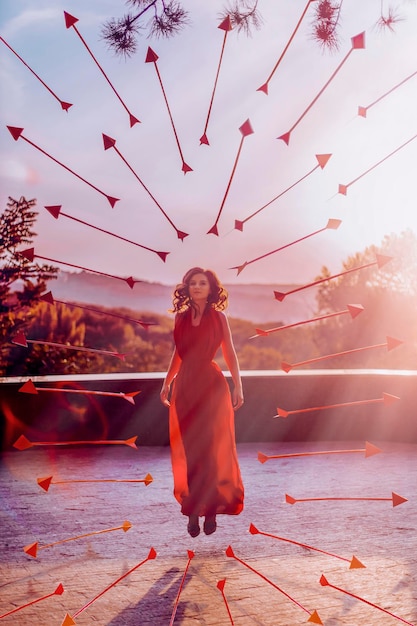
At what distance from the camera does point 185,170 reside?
10.3 feet

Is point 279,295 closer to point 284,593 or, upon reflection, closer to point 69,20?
point 69,20

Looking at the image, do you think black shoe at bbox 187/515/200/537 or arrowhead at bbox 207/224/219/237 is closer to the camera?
arrowhead at bbox 207/224/219/237

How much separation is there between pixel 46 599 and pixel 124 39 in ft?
11.1

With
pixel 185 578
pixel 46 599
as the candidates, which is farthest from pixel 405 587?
pixel 46 599

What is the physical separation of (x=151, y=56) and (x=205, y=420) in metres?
1.98

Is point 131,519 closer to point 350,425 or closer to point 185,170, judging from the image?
point 185,170

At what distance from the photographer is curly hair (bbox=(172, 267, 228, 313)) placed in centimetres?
388

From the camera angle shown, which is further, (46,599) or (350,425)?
(350,425)

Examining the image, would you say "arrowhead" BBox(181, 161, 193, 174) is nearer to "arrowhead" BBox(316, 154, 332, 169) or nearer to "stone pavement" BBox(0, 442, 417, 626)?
"arrowhead" BBox(316, 154, 332, 169)

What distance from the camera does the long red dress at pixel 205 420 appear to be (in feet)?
12.8

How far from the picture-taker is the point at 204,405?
12.9 ft

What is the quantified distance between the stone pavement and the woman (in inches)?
17.0

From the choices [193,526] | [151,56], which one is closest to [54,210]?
[151,56]

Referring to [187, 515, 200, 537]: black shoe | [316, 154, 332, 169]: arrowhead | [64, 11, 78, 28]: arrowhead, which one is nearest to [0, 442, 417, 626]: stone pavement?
[187, 515, 200, 537]: black shoe
